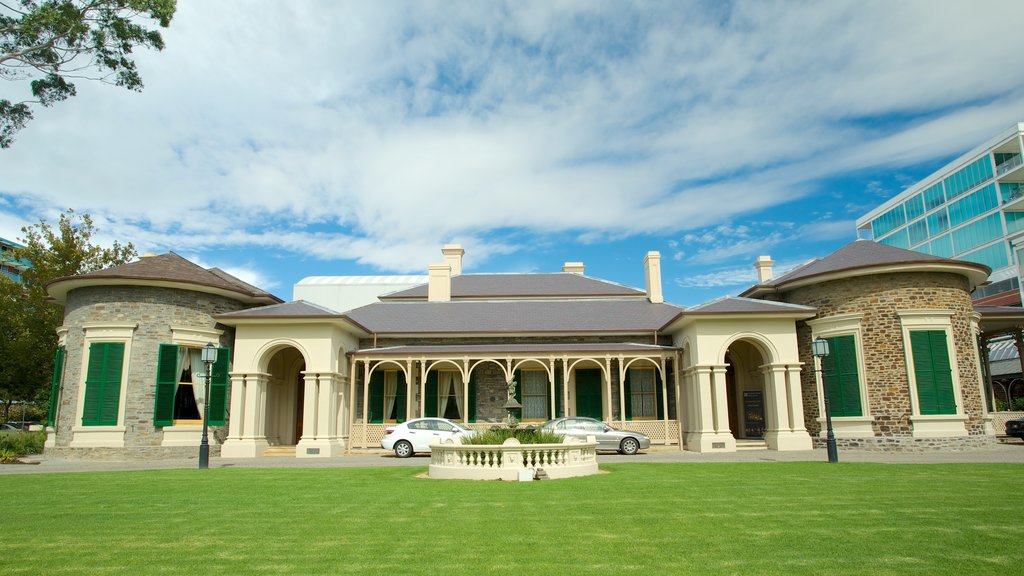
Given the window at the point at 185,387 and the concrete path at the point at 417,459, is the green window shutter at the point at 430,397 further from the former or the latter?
the window at the point at 185,387

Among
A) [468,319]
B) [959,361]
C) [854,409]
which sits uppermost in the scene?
[468,319]

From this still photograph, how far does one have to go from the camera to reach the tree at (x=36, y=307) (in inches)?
1000

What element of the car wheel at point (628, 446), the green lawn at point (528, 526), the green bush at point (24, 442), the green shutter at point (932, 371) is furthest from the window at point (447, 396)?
the green shutter at point (932, 371)

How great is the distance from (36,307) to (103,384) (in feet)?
35.2

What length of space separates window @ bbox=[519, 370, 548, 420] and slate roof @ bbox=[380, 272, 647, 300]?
4.77 m

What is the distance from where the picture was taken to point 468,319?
77.6 ft

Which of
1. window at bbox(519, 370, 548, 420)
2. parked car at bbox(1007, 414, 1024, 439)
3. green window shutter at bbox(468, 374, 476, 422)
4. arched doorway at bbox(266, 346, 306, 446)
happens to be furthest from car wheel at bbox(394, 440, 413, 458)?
parked car at bbox(1007, 414, 1024, 439)

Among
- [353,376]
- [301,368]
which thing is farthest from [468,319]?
[301,368]

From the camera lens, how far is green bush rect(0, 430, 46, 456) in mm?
20688

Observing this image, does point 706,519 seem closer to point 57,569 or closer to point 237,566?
point 237,566

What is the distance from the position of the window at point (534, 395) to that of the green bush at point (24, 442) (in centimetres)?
1584

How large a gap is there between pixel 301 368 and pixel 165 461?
20.3ft

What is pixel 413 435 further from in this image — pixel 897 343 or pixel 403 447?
pixel 897 343

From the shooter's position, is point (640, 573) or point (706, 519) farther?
point (706, 519)
